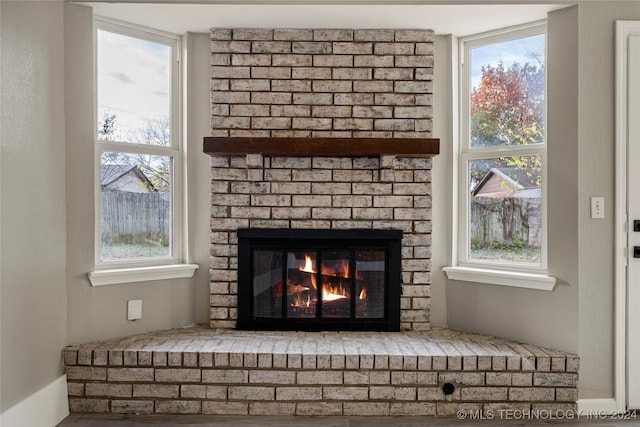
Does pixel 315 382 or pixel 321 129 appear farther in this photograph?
pixel 321 129

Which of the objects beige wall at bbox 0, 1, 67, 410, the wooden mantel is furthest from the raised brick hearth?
the wooden mantel

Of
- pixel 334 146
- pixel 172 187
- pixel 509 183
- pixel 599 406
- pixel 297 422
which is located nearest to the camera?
pixel 297 422

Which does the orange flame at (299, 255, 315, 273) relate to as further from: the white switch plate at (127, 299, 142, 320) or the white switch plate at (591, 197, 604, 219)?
the white switch plate at (591, 197, 604, 219)

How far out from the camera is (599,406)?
267cm

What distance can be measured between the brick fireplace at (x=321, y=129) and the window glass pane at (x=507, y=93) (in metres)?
0.34

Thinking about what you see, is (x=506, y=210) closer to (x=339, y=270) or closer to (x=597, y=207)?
(x=597, y=207)

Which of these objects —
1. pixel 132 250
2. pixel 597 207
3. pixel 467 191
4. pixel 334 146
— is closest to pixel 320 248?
pixel 334 146

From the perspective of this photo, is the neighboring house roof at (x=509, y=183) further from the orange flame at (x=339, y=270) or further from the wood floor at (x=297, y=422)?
the wood floor at (x=297, y=422)

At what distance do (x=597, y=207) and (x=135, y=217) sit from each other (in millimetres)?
2689

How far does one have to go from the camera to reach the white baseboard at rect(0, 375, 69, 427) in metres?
2.24

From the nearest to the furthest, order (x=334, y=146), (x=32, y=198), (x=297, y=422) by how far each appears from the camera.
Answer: (x=32, y=198) → (x=297, y=422) → (x=334, y=146)

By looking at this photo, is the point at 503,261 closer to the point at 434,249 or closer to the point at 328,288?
the point at 434,249

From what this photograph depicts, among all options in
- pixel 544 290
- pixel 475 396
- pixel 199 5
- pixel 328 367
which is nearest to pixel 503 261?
pixel 544 290

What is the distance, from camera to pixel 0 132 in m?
2.17
